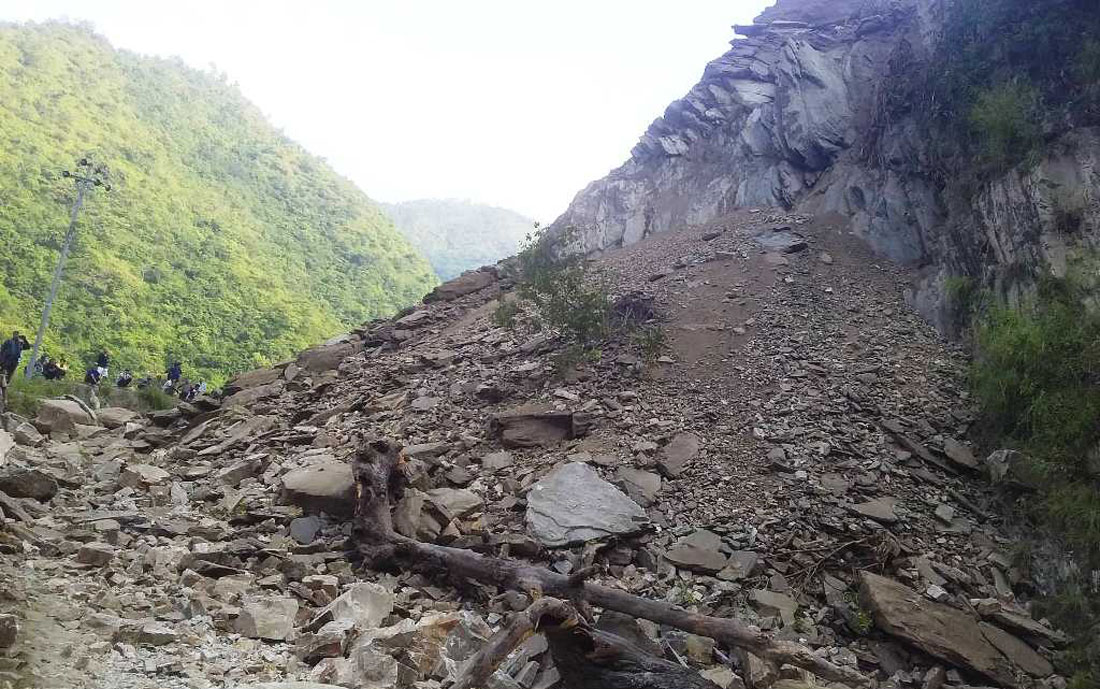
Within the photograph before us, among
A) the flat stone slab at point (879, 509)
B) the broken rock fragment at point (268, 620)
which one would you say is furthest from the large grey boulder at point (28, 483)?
the flat stone slab at point (879, 509)

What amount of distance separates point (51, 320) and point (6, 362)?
1585cm

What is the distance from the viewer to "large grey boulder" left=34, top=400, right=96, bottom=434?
10.3 metres

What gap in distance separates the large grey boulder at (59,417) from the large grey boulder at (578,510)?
27.5 feet

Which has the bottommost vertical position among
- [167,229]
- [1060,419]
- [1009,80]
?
[1060,419]

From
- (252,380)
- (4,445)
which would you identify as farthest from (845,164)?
(4,445)

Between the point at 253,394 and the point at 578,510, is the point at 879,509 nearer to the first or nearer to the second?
the point at 578,510

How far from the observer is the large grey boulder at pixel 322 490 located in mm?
7195

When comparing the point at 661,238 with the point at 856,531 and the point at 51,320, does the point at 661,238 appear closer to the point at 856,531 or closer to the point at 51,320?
the point at 856,531

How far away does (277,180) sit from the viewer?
55.9 meters

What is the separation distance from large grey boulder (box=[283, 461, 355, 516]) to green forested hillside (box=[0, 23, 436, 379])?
2194 cm

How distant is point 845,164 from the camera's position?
1639cm

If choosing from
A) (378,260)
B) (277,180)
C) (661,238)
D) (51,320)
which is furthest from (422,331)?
(277,180)

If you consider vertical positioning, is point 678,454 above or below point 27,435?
below

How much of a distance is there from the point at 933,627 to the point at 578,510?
10.9 ft
